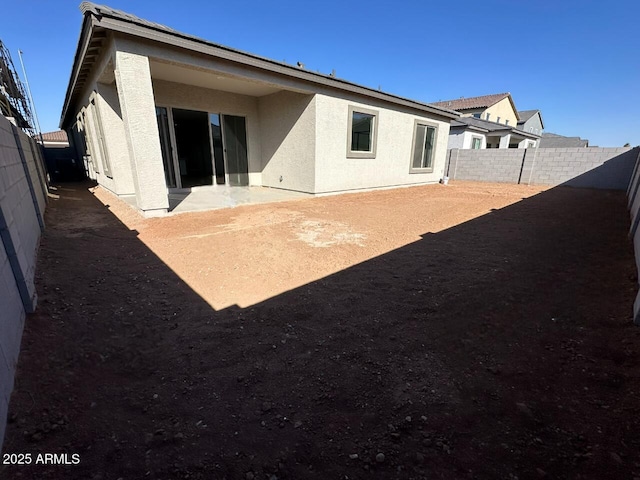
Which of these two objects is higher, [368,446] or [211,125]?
[211,125]

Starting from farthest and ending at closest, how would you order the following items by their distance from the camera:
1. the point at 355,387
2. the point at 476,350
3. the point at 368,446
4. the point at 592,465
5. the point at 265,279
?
the point at 265,279
the point at 476,350
the point at 355,387
the point at 368,446
the point at 592,465

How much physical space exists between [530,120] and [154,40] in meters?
48.1

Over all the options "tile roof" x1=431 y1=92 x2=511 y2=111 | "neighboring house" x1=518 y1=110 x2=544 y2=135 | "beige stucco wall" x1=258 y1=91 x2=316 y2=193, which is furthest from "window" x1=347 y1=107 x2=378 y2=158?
"neighboring house" x1=518 y1=110 x2=544 y2=135

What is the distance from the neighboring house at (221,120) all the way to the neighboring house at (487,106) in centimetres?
2213

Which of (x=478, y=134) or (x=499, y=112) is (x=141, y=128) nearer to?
(x=478, y=134)

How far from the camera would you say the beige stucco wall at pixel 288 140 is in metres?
8.80

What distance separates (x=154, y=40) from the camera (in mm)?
5484

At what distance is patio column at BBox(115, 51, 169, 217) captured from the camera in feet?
17.9

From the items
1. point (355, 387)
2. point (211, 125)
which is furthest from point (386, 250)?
point (211, 125)

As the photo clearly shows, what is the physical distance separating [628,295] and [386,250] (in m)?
2.62

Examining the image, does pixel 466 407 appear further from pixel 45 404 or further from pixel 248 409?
pixel 45 404

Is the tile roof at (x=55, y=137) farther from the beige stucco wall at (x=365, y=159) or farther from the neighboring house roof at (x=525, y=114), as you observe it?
the neighboring house roof at (x=525, y=114)

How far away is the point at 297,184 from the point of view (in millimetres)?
9617

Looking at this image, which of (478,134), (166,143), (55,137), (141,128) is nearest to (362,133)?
(166,143)
